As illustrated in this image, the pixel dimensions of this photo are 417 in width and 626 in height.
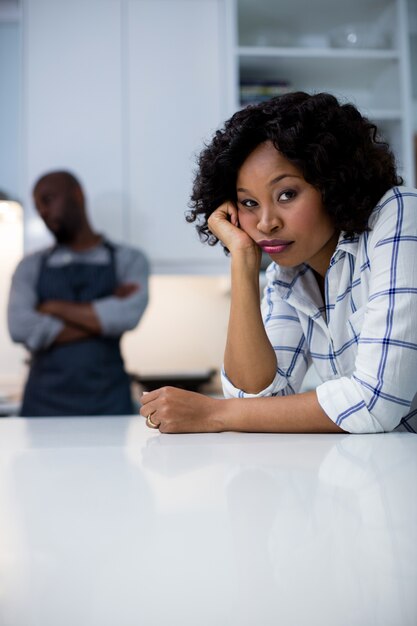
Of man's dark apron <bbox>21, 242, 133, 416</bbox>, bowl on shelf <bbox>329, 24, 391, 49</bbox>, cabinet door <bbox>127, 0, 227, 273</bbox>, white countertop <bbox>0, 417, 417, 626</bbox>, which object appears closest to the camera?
white countertop <bbox>0, 417, 417, 626</bbox>

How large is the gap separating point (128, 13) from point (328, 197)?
2.32m

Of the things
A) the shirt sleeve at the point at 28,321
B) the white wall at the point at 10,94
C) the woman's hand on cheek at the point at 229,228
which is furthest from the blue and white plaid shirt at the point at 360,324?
the white wall at the point at 10,94

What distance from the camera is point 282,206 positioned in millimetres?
1119

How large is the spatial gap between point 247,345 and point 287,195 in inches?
10.7

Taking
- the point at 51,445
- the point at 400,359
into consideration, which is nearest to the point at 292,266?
the point at 400,359

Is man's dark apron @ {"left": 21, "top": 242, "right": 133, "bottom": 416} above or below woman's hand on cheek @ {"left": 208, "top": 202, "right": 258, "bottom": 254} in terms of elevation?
below

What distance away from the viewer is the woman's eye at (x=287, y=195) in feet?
3.67

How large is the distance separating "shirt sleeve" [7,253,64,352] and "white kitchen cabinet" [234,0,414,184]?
1357mm

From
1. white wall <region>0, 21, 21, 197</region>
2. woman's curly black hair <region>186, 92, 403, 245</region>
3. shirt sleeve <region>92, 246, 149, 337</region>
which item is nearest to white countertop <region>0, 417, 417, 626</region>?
woman's curly black hair <region>186, 92, 403, 245</region>

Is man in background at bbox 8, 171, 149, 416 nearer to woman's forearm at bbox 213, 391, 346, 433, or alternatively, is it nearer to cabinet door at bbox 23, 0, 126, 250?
cabinet door at bbox 23, 0, 126, 250

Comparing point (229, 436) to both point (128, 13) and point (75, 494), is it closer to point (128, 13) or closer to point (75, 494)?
point (75, 494)

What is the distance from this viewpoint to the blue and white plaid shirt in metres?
0.92

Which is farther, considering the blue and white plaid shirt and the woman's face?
the woman's face

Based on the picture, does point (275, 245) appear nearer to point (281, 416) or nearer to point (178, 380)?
point (281, 416)
